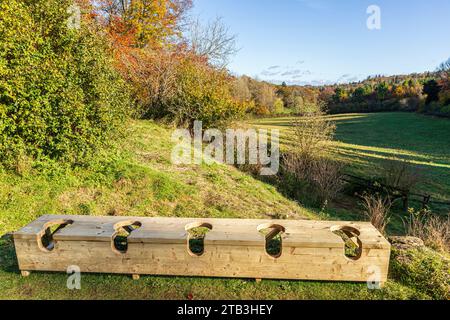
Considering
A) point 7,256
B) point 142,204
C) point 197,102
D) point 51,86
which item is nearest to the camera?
point 7,256

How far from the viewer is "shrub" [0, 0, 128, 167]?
5.75 m

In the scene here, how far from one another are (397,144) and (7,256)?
3418cm

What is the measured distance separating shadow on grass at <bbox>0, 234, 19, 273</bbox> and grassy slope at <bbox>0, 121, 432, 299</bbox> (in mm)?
12

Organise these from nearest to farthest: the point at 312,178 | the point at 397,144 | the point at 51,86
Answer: the point at 51,86 < the point at 312,178 < the point at 397,144

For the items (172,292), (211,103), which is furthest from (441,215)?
(172,292)

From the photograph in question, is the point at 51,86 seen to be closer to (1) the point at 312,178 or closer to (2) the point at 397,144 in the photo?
(1) the point at 312,178

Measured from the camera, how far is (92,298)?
3369 millimetres

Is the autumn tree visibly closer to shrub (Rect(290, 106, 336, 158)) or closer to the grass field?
the grass field

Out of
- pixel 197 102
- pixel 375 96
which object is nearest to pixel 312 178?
pixel 197 102

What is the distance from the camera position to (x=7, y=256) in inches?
165

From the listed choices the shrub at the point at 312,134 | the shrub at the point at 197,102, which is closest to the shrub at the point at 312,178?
the shrub at the point at 312,134

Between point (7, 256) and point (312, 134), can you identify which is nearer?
point (7, 256)

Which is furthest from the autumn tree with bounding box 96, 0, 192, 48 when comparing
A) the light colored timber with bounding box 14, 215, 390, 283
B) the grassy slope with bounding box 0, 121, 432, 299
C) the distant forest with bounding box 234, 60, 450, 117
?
the distant forest with bounding box 234, 60, 450, 117

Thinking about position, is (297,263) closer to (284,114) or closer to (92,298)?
(92,298)
